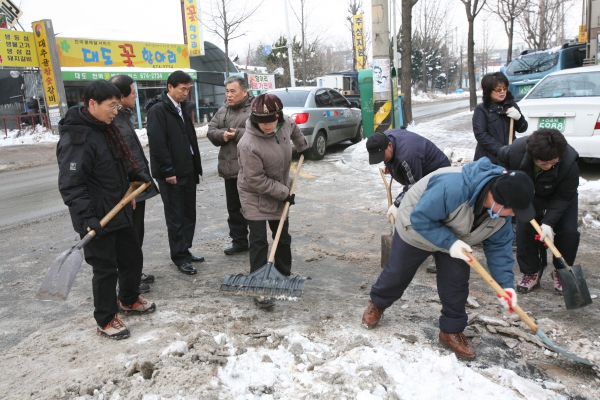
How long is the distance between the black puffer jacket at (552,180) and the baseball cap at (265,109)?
1900 millimetres

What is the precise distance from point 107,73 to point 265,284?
1841 cm

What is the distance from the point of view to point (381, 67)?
10.7 metres

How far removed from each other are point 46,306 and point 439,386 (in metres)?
3.09

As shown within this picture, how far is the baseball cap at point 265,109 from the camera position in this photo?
3.40 m

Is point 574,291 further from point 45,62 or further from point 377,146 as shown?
point 45,62

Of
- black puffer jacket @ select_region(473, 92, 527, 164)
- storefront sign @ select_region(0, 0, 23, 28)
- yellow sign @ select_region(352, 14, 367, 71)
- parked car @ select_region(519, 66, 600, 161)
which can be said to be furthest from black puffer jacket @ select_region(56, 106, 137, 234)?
yellow sign @ select_region(352, 14, 367, 71)

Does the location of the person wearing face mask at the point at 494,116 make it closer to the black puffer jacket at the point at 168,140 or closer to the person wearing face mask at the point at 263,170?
the person wearing face mask at the point at 263,170

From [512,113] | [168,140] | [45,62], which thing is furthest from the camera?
[45,62]

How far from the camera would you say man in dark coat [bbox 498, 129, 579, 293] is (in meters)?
3.22

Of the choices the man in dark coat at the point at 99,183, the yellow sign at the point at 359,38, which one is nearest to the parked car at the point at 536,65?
the man in dark coat at the point at 99,183

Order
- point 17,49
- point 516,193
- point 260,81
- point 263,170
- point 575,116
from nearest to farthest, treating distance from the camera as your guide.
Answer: point 516,193
point 263,170
point 575,116
point 17,49
point 260,81

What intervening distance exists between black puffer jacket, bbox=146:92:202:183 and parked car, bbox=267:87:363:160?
542 cm

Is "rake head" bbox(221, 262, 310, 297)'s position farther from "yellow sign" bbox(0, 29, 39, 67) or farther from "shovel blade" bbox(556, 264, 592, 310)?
"yellow sign" bbox(0, 29, 39, 67)

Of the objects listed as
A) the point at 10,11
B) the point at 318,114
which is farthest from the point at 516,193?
the point at 10,11
